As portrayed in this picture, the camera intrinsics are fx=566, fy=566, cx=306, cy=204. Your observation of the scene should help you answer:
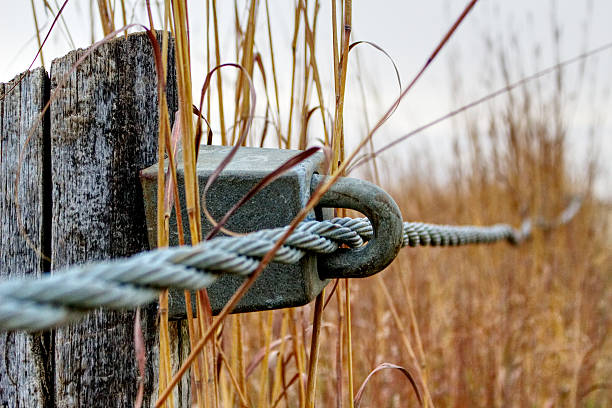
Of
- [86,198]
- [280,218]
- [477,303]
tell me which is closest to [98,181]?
[86,198]

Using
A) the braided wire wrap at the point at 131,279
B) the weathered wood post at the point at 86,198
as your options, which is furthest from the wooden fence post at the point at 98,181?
the braided wire wrap at the point at 131,279

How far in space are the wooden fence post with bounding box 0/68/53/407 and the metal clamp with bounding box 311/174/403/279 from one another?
0.30 m

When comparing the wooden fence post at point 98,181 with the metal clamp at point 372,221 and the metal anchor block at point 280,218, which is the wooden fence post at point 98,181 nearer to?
the metal anchor block at point 280,218

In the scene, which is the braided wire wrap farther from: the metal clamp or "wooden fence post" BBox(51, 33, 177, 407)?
"wooden fence post" BBox(51, 33, 177, 407)

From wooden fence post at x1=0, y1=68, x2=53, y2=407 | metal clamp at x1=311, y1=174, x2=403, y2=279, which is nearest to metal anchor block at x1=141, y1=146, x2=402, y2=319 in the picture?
metal clamp at x1=311, y1=174, x2=403, y2=279

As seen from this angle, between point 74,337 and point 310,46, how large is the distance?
1.39 ft

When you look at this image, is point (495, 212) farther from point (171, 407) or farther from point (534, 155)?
point (171, 407)

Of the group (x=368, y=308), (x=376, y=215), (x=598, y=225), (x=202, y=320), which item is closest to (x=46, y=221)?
(x=202, y=320)

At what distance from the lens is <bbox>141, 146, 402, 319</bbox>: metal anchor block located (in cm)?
56

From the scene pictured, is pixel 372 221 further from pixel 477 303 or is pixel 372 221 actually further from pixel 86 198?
pixel 477 303

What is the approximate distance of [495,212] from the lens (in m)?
2.97

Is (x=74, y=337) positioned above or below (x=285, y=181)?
below

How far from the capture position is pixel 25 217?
0.59m

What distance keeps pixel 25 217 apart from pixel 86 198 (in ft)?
0.25
